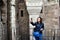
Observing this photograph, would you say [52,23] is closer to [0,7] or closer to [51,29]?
[51,29]

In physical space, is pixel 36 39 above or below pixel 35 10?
below

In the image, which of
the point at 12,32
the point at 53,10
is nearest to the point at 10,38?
the point at 12,32

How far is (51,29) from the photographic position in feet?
37.3

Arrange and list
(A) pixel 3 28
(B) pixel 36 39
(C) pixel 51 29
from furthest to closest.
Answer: (C) pixel 51 29
(A) pixel 3 28
(B) pixel 36 39

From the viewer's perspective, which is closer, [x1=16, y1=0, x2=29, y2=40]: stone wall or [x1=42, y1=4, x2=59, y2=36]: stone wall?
[x1=42, y1=4, x2=59, y2=36]: stone wall

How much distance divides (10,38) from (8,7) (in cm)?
119

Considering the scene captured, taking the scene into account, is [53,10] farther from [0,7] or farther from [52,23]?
[0,7]

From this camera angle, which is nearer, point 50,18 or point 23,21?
point 50,18

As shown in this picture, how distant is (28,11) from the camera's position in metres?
11.2

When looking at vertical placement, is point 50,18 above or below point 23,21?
above

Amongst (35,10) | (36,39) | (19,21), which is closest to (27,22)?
(19,21)

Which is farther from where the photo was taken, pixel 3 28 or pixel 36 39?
pixel 3 28

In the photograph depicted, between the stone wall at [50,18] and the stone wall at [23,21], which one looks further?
the stone wall at [23,21]

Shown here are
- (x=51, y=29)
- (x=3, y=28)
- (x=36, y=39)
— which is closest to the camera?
(x=36, y=39)
